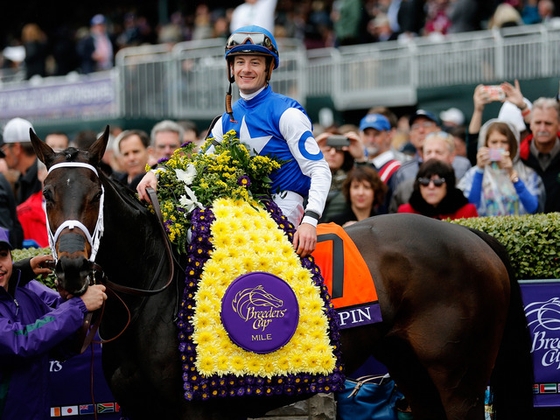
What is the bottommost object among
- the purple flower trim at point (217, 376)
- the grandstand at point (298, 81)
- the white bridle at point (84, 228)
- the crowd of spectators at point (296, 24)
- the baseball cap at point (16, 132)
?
the purple flower trim at point (217, 376)

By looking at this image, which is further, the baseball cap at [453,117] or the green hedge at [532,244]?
the baseball cap at [453,117]

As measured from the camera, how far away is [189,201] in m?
4.92

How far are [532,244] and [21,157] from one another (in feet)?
16.2

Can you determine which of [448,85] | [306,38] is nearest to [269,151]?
[448,85]

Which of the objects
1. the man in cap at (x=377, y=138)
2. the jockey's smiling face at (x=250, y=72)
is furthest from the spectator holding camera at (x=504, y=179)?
the jockey's smiling face at (x=250, y=72)

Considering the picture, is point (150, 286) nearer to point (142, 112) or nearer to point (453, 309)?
point (453, 309)

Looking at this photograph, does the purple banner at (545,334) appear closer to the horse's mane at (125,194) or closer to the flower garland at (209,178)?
the flower garland at (209,178)

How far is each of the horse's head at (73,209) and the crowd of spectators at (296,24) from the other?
32.4 feet

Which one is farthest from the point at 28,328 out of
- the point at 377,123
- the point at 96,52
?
the point at 96,52

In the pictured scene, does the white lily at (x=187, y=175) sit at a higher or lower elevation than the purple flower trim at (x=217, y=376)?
higher

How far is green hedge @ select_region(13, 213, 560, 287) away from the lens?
6.35 metres

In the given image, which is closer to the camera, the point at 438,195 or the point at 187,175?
the point at 187,175

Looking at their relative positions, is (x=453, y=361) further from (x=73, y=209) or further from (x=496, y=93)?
(x=496, y=93)

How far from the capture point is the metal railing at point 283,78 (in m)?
14.6
